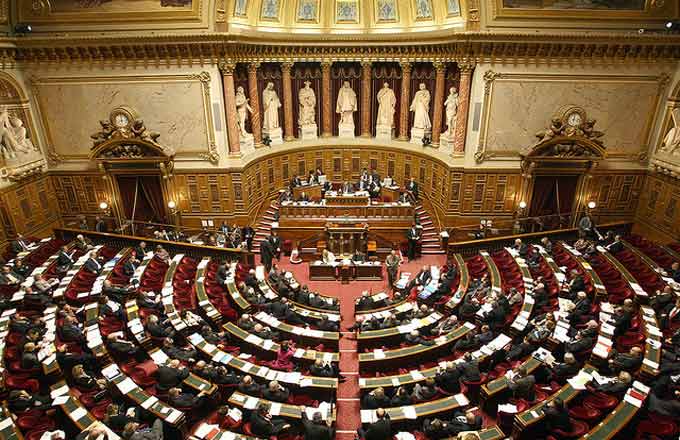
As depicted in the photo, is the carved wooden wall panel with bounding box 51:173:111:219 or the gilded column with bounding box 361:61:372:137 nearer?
the carved wooden wall panel with bounding box 51:173:111:219

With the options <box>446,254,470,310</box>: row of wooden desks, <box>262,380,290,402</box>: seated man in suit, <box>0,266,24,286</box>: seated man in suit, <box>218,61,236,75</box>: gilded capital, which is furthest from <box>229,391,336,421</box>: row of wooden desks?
<box>218,61,236,75</box>: gilded capital

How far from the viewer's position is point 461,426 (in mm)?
8188

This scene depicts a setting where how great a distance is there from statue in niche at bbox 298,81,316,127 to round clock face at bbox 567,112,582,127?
1269cm

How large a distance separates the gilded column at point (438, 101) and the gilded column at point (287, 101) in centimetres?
755

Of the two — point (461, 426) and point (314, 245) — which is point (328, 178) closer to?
Answer: point (314, 245)

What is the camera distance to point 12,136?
16.7 m

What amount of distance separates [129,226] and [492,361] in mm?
16568

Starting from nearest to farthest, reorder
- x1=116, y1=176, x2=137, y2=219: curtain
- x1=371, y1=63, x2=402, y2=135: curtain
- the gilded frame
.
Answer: the gilded frame
x1=116, y1=176, x2=137, y2=219: curtain
x1=371, y1=63, x2=402, y2=135: curtain

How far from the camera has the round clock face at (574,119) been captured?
17203 millimetres

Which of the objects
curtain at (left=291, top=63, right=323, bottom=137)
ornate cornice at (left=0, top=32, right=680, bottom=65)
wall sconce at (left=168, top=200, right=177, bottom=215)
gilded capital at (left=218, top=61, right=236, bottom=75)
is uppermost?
ornate cornice at (left=0, top=32, right=680, bottom=65)

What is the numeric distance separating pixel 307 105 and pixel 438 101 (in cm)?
712

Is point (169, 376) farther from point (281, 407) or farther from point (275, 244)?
point (275, 244)

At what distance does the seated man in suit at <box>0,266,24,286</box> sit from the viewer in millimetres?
12914

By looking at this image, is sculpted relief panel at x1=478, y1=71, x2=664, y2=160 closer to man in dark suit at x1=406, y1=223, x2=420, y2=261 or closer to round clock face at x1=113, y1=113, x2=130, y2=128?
man in dark suit at x1=406, y1=223, x2=420, y2=261
